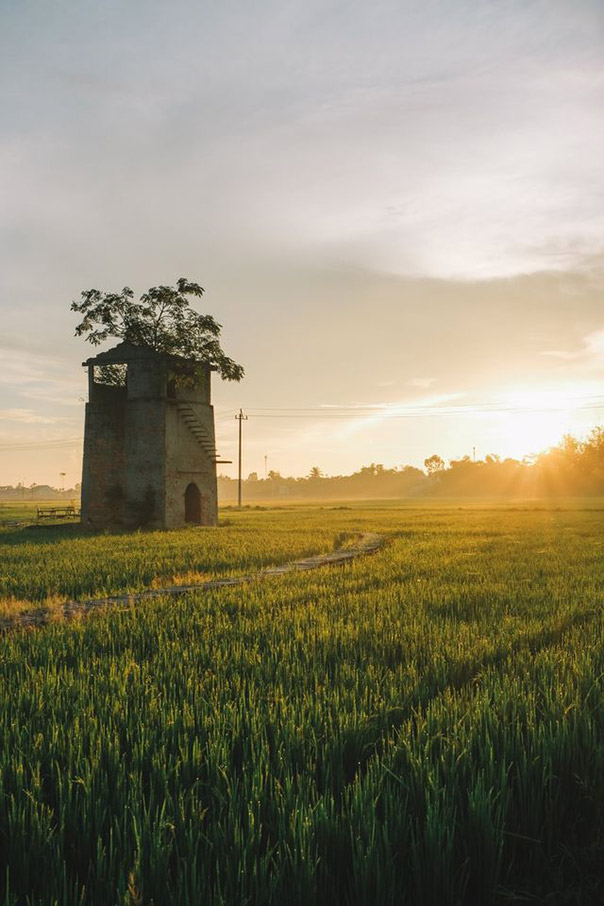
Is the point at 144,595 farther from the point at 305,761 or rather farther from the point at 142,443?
the point at 142,443

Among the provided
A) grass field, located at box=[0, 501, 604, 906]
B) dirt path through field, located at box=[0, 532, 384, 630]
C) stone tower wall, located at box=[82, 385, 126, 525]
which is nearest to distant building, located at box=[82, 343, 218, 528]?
stone tower wall, located at box=[82, 385, 126, 525]

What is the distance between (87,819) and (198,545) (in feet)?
48.3

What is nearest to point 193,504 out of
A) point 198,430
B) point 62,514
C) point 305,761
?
point 198,430

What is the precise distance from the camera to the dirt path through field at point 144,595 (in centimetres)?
712

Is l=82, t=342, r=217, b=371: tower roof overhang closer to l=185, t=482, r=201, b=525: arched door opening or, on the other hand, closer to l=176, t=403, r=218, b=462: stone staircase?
l=176, t=403, r=218, b=462: stone staircase

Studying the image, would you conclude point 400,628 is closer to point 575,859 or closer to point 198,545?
point 575,859

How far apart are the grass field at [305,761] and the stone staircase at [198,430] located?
2111cm

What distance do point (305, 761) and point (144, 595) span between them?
6546mm

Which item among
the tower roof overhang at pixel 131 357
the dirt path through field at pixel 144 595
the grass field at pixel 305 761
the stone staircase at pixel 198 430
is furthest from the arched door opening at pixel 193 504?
the grass field at pixel 305 761

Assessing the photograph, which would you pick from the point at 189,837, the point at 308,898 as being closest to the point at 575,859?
the point at 308,898

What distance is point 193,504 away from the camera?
28.6 meters

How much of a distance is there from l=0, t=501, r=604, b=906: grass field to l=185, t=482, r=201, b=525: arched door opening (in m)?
21.9

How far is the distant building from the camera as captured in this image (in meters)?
26.0

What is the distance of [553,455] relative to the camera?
10269cm
